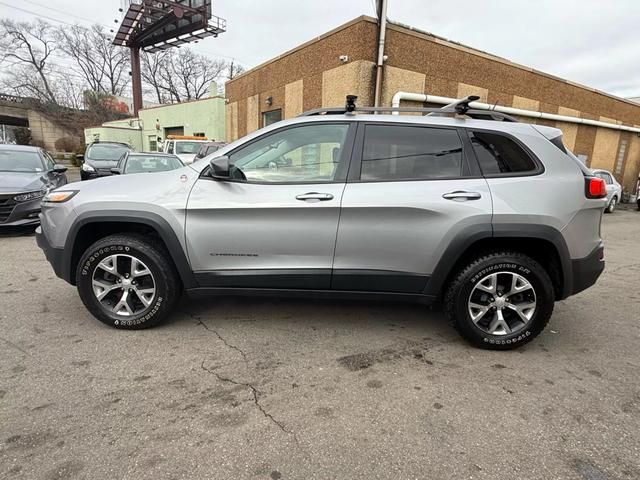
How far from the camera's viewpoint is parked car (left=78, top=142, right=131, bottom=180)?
36.7ft

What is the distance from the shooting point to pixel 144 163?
9.13m

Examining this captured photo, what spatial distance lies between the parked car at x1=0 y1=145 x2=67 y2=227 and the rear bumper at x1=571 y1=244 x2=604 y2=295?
7909 millimetres

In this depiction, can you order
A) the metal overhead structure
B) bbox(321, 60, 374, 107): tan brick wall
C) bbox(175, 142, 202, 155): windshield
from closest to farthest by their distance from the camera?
bbox(321, 60, 374, 107): tan brick wall → bbox(175, 142, 202, 155): windshield → the metal overhead structure

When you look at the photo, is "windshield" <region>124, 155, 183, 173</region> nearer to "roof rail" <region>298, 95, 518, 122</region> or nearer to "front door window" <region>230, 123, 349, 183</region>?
"front door window" <region>230, 123, 349, 183</region>

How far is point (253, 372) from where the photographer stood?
8.98 feet

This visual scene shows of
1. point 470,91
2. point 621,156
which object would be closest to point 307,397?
point 470,91

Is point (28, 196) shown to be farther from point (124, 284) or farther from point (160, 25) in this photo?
point (160, 25)

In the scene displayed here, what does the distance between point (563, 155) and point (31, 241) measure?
7.71m

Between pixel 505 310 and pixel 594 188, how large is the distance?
3.83 feet

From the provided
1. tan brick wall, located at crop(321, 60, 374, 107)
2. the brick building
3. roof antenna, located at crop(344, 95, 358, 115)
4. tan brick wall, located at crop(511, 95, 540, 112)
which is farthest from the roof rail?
tan brick wall, located at crop(511, 95, 540, 112)

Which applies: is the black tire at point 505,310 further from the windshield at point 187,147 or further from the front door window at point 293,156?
the windshield at point 187,147

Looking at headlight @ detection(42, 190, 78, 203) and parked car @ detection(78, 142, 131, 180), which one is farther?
parked car @ detection(78, 142, 131, 180)

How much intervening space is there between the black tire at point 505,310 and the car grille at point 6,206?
710 centimetres

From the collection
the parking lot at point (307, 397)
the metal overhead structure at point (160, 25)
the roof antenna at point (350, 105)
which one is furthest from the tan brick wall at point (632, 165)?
the metal overhead structure at point (160, 25)
